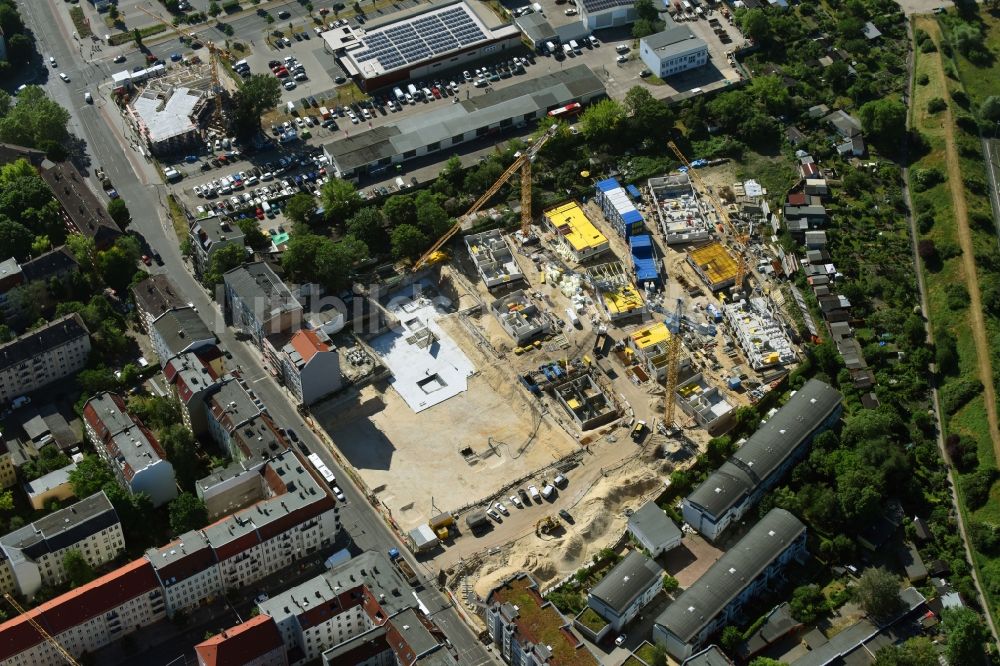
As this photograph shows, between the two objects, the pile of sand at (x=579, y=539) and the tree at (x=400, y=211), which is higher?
the tree at (x=400, y=211)

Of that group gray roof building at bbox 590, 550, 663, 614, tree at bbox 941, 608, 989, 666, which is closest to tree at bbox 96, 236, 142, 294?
gray roof building at bbox 590, 550, 663, 614

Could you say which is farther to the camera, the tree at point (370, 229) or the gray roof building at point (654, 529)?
the tree at point (370, 229)

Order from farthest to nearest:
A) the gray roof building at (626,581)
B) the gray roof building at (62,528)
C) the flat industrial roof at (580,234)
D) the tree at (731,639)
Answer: the flat industrial roof at (580,234)
the gray roof building at (626,581)
the gray roof building at (62,528)
the tree at (731,639)

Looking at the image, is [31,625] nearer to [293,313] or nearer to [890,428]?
[293,313]

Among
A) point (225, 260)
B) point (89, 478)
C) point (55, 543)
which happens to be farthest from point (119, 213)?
point (55, 543)

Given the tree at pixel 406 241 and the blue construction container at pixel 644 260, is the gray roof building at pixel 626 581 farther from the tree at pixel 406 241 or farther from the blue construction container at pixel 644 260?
the tree at pixel 406 241

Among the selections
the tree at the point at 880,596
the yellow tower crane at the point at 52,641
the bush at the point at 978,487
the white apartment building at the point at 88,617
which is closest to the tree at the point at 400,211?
the white apartment building at the point at 88,617
